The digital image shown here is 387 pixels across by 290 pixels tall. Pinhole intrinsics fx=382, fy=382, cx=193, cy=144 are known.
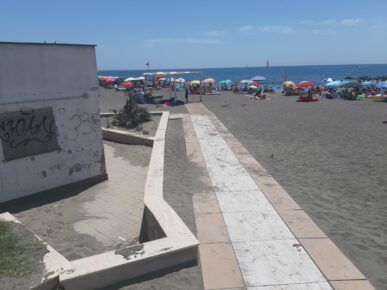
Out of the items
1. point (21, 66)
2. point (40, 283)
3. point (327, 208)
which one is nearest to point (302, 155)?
point (327, 208)

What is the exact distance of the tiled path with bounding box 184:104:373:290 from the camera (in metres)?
4.50

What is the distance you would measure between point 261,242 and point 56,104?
5.44m

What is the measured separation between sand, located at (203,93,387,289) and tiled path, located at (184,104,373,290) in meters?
0.30

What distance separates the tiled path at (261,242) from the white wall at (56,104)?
3.13m

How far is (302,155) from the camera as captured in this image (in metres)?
11.2

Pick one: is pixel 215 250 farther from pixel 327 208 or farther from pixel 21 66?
pixel 21 66

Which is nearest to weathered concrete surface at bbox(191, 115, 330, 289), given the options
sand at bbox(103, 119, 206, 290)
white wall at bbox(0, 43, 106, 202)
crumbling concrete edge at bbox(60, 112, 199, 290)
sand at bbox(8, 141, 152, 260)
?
sand at bbox(103, 119, 206, 290)

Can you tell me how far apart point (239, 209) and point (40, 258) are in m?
3.46

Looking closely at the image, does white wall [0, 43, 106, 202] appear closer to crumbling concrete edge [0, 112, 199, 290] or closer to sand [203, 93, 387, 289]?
crumbling concrete edge [0, 112, 199, 290]

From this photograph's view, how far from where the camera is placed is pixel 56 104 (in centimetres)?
839

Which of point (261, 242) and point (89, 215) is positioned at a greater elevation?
point (261, 242)

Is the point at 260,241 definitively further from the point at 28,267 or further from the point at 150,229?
the point at 28,267

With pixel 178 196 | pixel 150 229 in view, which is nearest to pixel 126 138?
pixel 178 196

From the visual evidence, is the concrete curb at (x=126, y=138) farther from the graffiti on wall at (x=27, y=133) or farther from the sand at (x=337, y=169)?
the graffiti on wall at (x=27, y=133)
